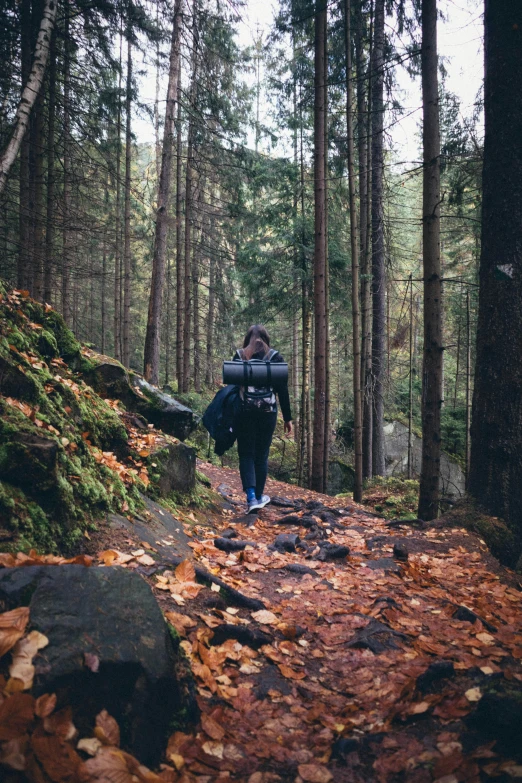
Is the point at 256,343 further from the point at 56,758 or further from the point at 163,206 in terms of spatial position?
the point at 163,206

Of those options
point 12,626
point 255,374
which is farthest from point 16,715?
point 255,374

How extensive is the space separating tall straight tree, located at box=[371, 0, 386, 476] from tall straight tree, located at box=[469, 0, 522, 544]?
738cm

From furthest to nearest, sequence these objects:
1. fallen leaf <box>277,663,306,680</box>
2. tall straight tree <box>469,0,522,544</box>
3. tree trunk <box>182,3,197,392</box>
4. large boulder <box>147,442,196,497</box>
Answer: tree trunk <box>182,3,197,392</box>
large boulder <box>147,442,196,497</box>
tall straight tree <box>469,0,522,544</box>
fallen leaf <box>277,663,306,680</box>

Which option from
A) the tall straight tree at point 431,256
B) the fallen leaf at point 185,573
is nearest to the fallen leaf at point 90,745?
the fallen leaf at point 185,573

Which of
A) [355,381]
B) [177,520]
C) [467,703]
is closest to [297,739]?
[467,703]

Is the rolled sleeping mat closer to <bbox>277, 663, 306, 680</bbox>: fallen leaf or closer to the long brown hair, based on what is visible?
the long brown hair

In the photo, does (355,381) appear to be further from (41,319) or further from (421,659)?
(421,659)

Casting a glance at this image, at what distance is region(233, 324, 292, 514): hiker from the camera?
18.0ft

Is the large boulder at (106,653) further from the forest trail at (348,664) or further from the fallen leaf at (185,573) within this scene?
the fallen leaf at (185,573)

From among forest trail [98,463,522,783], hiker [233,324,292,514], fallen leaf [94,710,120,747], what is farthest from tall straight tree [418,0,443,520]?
fallen leaf [94,710,120,747]

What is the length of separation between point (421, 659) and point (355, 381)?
25.2 ft

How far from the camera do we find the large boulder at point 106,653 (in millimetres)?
1638

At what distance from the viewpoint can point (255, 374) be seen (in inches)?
211

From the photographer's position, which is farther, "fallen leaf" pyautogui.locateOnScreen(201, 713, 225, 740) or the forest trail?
"fallen leaf" pyautogui.locateOnScreen(201, 713, 225, 740)
